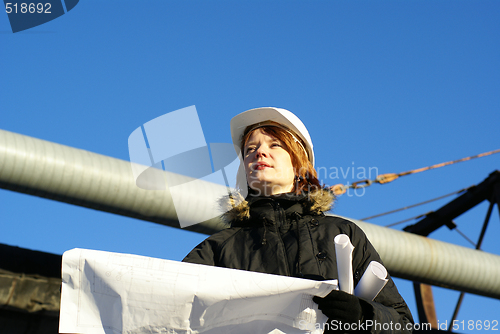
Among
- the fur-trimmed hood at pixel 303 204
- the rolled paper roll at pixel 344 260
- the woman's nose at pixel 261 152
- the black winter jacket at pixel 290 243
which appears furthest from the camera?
the woman's nose at pixel 261 152

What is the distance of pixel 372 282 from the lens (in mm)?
1676

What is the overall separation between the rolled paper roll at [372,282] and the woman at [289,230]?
0.05m

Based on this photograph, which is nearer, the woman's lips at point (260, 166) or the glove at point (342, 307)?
the glove at point (342, 307)

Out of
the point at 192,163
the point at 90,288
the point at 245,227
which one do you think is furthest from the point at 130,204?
the point at 90,288

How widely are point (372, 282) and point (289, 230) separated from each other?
0.64 meters

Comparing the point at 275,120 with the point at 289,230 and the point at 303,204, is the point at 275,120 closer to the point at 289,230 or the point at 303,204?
the point at 303,204

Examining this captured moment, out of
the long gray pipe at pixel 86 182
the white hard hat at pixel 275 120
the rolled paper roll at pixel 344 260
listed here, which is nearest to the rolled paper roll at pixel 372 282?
the rolled paper roll at pixel 344 260

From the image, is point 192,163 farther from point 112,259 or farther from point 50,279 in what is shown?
point 112,259

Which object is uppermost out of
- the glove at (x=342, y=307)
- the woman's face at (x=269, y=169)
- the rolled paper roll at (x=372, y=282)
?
the woman's face at (x=269, y=169)

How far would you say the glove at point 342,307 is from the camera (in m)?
1.62

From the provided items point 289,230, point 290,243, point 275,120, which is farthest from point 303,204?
point 275,120

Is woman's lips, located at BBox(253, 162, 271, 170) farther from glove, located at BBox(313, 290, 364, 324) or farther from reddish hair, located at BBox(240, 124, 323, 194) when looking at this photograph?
glove, located at BBox(313, 290, 364, 324)

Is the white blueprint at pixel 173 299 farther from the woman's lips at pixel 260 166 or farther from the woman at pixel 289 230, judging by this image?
the woman's lips at pixel 260 166

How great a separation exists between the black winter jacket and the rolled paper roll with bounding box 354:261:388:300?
0.44ft
